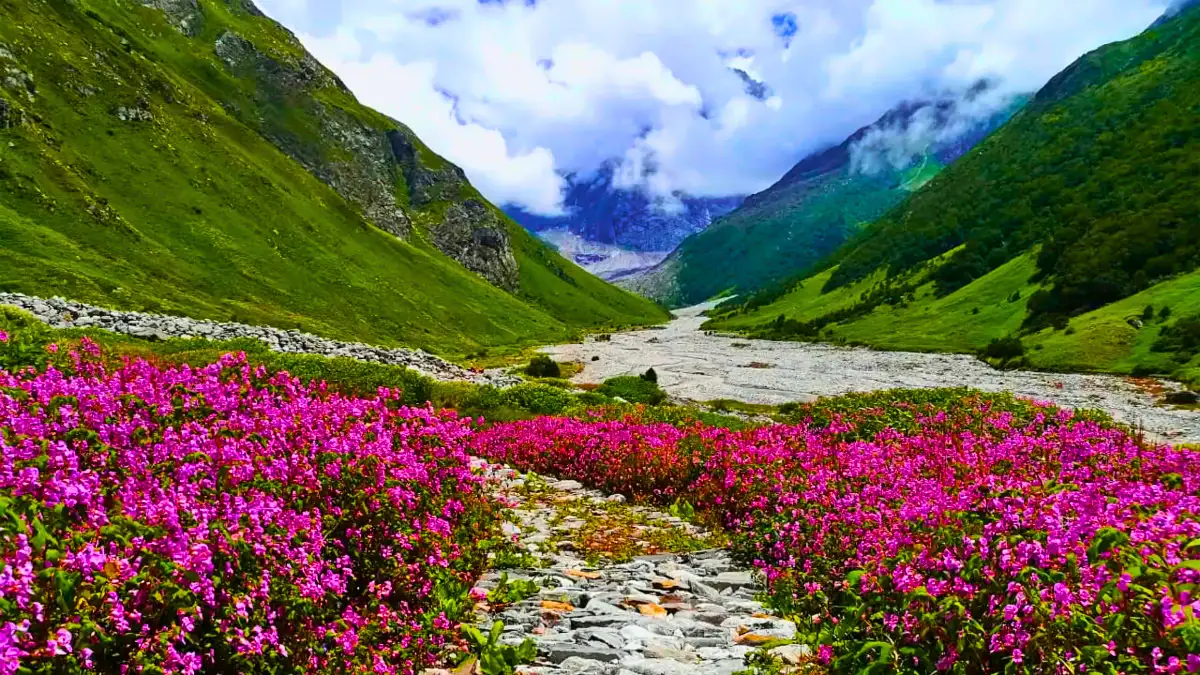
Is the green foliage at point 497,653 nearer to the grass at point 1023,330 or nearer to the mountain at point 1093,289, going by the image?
the grass at point 1023,330

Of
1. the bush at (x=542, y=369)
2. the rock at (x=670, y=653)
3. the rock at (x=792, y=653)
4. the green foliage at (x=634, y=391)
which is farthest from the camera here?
the bush at (x=542, y=369)

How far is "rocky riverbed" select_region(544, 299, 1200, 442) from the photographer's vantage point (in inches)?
2073

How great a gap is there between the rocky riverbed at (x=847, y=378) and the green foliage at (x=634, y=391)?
6.60 metres

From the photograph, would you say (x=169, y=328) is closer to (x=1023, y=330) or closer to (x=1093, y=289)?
(x=1023, y=330)

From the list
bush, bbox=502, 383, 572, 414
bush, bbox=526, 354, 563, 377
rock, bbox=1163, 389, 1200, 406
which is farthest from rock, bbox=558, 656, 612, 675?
bush, bbox=526, 354, 563, 377

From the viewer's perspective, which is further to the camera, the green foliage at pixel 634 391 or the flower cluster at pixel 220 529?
the green foliage at pixel 634 391

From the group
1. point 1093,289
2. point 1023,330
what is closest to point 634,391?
point 1023,330

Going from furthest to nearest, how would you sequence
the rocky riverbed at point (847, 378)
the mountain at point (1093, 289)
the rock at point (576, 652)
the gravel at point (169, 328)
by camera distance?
the mountain at point (1093, 289)
the rocky riverbed at point (847, 378)
the gravel at point (169, 328)
the rock at point (576, 652)

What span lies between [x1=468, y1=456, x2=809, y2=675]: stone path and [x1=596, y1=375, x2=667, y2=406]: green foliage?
3656cm

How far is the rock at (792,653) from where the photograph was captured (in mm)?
7137

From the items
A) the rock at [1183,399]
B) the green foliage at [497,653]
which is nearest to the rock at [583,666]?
the green foliage at [497,653]

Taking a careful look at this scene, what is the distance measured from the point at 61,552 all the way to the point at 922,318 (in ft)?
547

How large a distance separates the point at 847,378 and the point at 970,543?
257 feet

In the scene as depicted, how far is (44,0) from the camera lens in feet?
393
